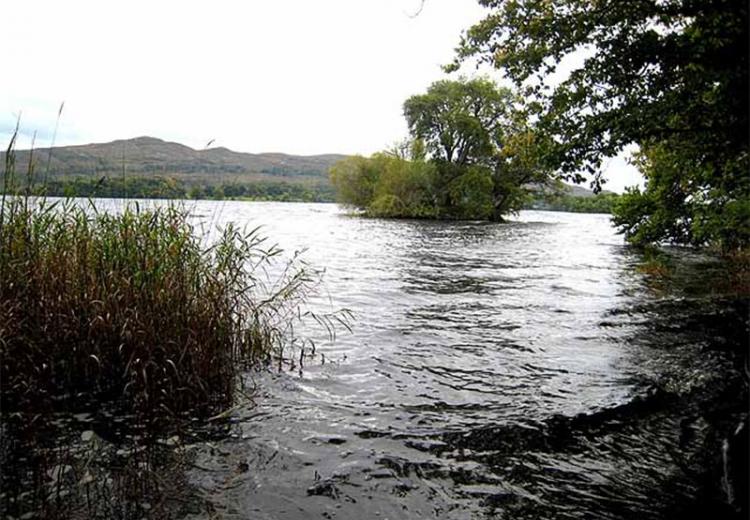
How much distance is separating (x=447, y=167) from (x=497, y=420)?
56.4 m

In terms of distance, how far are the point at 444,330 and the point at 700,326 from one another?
197 inches

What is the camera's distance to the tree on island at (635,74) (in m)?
8.32

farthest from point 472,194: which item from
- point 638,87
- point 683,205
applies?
point 638,87

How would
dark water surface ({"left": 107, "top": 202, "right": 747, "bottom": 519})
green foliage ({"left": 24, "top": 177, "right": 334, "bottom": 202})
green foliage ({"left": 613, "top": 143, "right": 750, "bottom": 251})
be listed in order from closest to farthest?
dark water surface ({"left": 107, "top": 202, "right": 747, "bottom": 519}) → green foliage ({"left": 24, "top": 177, "right": 334, "bottom": 202}) → green foliage ({"left": 613, "top": 143, "right": 750, "bottom": 251})

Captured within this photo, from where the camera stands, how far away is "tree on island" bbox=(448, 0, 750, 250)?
8.32 m

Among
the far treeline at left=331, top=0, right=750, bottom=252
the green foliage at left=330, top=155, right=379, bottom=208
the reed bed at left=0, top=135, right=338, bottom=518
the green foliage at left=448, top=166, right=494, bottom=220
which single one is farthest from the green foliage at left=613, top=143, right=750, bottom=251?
the green foliage at left=330, top=155, right=379, bottom=208

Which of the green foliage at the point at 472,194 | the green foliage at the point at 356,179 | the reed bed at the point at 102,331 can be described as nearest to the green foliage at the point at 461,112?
the green foliage at the point at 472,194

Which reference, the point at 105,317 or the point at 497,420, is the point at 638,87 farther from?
the point at 105,317

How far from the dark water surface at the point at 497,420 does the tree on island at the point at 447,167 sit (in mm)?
46563

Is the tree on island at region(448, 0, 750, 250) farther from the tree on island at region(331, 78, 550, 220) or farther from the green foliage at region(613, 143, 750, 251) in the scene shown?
the tree on island at region(331, 78, 550, 220)

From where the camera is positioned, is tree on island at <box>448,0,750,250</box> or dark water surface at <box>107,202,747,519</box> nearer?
dark water surface at <box>107,202,747,519</box>

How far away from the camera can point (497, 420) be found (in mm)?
5812

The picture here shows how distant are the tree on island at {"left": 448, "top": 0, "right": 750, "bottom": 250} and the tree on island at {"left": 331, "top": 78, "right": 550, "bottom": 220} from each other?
148 ft

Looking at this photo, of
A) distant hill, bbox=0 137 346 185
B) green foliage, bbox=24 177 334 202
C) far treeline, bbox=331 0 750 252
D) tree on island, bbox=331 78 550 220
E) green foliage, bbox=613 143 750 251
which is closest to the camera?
distant hill, bbox=0 137 346 185
